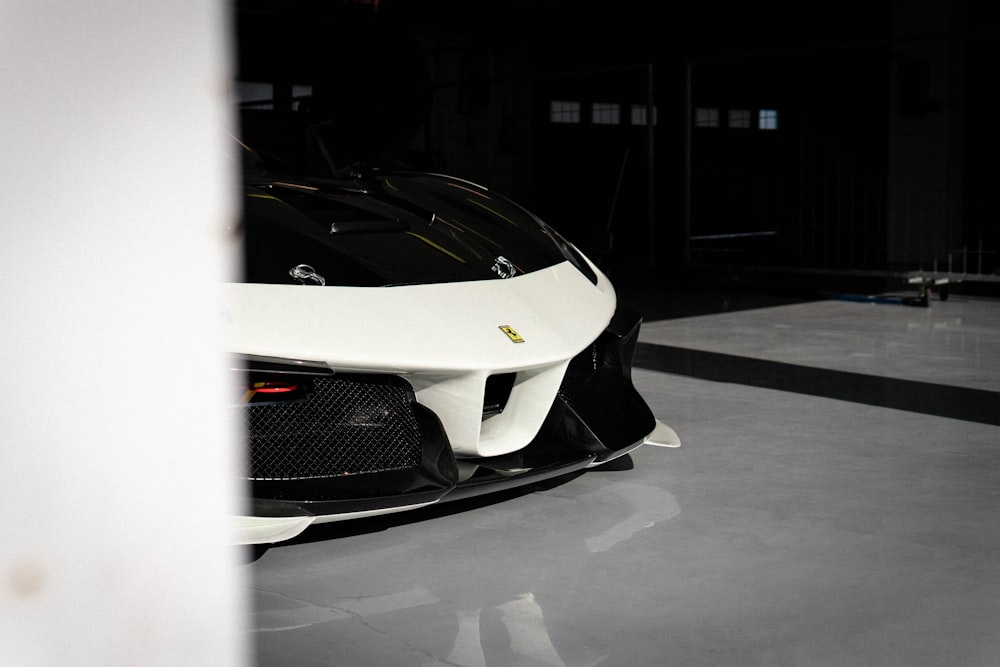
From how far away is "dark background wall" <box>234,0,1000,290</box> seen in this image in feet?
14.0

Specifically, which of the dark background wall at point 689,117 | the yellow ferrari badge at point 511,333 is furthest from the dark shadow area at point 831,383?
the yellow ferrari badge at point 511,333

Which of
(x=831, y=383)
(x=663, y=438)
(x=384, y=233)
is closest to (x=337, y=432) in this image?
(x=384, y=233)

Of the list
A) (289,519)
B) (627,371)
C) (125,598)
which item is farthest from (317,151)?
(125,598)

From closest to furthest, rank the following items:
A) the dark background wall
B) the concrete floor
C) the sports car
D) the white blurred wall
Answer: the white blurred wall → the concrete floor → the sports car → the dark background wall

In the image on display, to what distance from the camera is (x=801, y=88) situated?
11273 millimetres

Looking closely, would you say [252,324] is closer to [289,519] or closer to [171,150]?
[289,519]

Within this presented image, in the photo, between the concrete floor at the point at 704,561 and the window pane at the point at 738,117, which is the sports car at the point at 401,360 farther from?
the window pane at the point at 738,117

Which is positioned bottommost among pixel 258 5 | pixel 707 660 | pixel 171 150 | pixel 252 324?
pixel 707 660

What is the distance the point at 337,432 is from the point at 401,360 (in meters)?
0.17

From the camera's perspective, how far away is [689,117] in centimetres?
781

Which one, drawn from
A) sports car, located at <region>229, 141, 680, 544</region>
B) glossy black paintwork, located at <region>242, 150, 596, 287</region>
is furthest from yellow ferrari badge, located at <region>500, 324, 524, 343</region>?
glossy black paintwork, located at <region>242, 150, 596, 287</region>

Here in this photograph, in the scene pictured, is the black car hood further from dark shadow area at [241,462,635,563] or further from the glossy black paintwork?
dark shadow area at [241,462,635,563]

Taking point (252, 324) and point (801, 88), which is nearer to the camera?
point (252, 324)

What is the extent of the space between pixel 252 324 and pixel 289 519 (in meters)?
0.35
